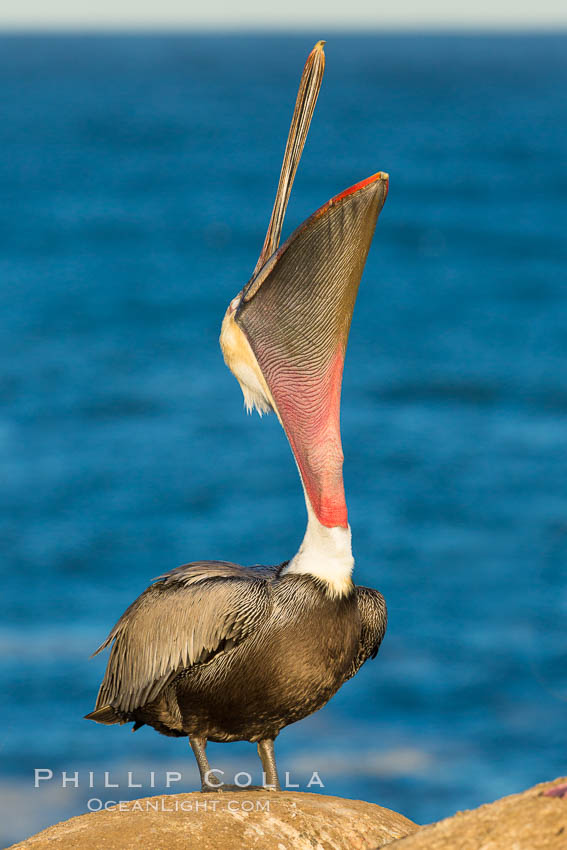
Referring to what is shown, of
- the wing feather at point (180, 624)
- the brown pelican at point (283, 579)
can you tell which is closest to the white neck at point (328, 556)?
the brown pelican at point (283, 579)

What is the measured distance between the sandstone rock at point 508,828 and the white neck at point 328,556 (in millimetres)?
1978

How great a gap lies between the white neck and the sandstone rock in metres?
1.98

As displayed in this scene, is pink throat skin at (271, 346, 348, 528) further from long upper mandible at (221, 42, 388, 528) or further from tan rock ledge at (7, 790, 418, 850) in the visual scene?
tan rock ledge at (7, 790, 418, 850)

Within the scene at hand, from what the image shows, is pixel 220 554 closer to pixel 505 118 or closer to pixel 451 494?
pixel 451 494

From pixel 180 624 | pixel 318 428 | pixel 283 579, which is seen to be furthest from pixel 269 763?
pixel 318 428

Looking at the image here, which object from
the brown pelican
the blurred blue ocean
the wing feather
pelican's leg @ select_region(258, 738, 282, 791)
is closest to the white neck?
the brown pelican

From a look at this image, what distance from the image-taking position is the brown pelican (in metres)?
6.73

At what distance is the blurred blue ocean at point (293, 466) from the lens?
2050 centimetres

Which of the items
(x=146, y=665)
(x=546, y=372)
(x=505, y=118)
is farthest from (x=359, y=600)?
A: (x=505, y=118)

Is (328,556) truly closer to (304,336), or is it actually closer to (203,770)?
(304,336)

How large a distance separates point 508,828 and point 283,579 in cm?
244

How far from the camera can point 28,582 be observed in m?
25.3

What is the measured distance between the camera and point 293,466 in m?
31.1

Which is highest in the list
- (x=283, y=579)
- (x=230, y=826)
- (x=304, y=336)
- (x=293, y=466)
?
(x=293, y=466)
